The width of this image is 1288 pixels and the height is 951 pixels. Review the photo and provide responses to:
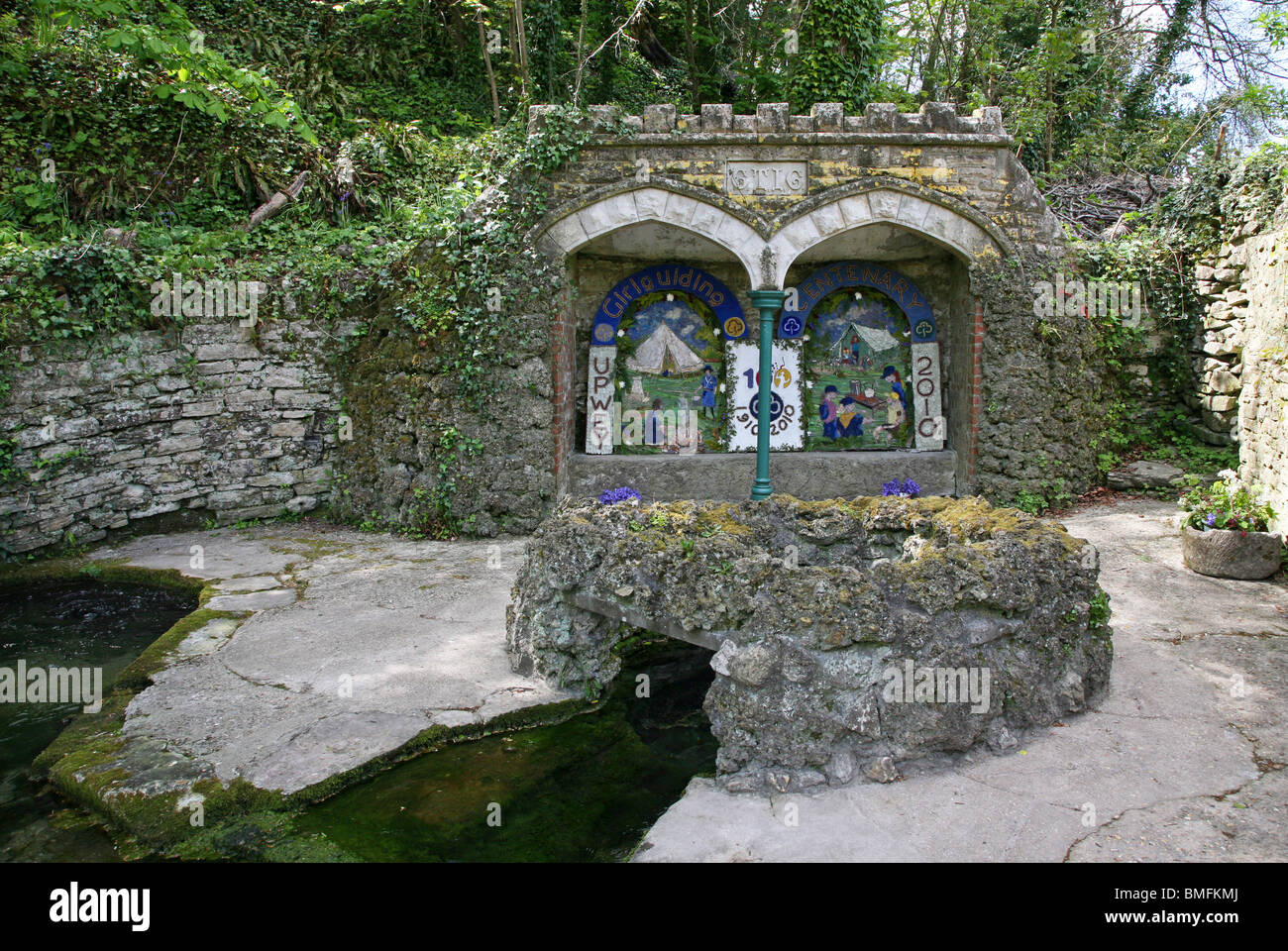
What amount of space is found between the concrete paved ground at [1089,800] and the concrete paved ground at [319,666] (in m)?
1.47

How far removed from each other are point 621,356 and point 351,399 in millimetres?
2880

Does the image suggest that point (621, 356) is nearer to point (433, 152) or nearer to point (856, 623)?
point (433, 152)

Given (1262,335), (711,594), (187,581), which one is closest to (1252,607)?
(1262,335)

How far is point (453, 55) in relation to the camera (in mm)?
13500

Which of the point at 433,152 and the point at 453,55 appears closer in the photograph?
the point at 433,152

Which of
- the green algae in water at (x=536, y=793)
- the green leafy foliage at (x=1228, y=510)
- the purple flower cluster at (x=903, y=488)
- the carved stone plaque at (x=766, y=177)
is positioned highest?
the carved stone plaque at (x=766, y=177)

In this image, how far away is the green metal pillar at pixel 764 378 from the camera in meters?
7.96

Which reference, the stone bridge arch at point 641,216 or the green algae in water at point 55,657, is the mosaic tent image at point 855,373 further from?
the green algae in water at point 55,657

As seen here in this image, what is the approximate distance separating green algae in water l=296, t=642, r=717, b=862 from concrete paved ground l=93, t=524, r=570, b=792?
18 centimetres

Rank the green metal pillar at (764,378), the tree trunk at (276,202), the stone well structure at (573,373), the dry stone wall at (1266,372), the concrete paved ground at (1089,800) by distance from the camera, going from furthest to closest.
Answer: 1. the tree trunk at (276,202)
2. the green metal pillar at (764,378)
3. the stone well structure at (573,373)
4. the dry stone wall at (1266,372)
5. the concrete paved ground at (1089,800)

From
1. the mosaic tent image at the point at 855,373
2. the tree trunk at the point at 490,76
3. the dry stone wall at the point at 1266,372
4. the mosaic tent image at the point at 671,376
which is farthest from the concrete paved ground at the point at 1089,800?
the tree trunk at the point at 490,76

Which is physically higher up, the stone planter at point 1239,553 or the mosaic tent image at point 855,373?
the mosaic tent image at point 855,373

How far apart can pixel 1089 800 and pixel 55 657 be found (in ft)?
18.2

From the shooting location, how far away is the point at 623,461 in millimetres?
8539
